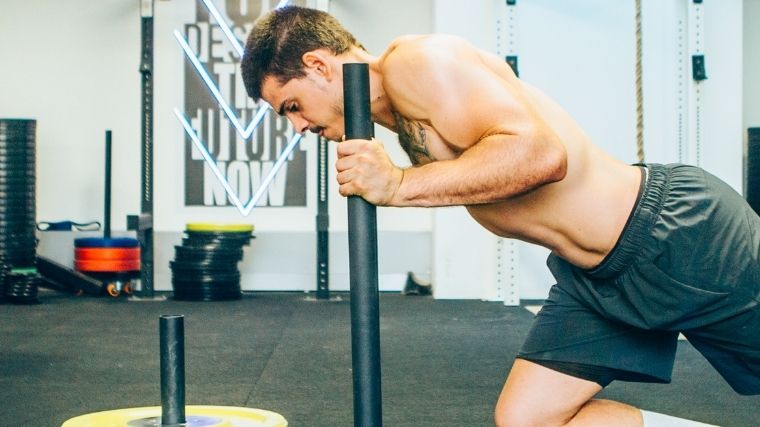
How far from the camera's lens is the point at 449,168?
1.60 m

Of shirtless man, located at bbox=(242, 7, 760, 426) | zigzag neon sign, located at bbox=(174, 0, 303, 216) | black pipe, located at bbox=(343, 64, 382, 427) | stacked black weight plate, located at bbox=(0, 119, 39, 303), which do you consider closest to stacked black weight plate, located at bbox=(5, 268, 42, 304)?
stacked black weight plate, located at bbox=(0, 119, 39, 303)

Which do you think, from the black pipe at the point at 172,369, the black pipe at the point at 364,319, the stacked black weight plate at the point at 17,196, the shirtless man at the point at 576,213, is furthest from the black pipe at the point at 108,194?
the black pipe at the point at 364,319

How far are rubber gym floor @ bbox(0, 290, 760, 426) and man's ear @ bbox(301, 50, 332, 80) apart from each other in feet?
2.54

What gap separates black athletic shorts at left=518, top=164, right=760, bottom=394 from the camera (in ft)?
6.02

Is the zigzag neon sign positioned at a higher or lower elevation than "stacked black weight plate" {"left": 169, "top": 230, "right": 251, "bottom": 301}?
higher

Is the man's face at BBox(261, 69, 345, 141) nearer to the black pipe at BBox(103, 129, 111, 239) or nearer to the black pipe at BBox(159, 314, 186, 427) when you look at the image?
the black pipe at BBox(159, 314, 186, 427)

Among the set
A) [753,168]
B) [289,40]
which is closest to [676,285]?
[289,40]

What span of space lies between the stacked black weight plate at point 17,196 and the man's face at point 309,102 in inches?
198

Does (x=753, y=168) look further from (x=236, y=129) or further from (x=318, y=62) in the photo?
(x=318, y=62)

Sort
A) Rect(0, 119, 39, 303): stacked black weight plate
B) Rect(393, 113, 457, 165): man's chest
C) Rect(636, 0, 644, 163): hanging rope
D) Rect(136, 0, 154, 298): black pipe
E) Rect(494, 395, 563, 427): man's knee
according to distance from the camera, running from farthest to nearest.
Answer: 1. Rect(136, 0, 154, 298): black pipe
2. Rect(0, 119, 39, 303): stacked black weight plate
3. Rect(636, 0, 644, 163): hanging rope
4. Rect(494, 395, 563, 427): man's knee
5. Rect(393, 113, 457, 165): man's chest

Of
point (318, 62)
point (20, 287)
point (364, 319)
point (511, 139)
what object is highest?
point (318, 62)

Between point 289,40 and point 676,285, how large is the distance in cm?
83

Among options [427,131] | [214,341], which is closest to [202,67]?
[214,341]

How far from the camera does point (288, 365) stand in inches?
165
